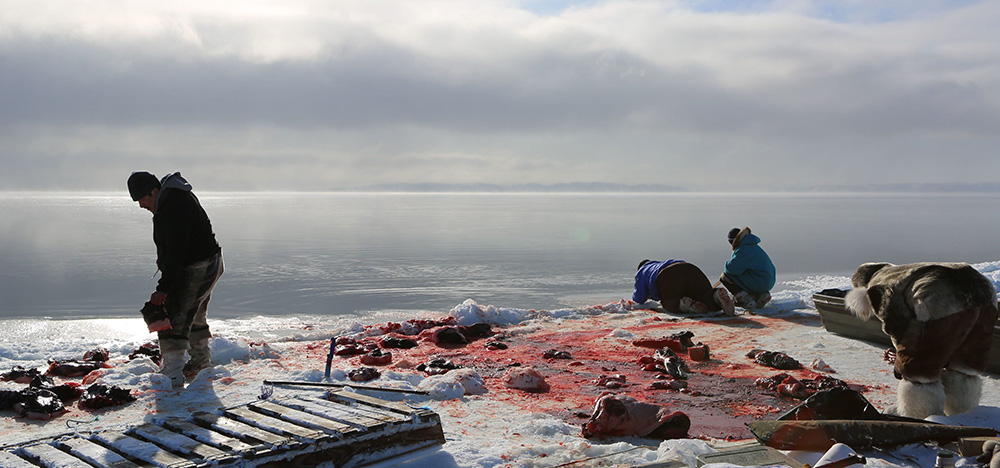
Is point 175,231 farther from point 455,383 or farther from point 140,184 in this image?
point 455,383

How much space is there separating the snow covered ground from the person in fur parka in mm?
213

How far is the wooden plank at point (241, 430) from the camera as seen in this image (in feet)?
15.1

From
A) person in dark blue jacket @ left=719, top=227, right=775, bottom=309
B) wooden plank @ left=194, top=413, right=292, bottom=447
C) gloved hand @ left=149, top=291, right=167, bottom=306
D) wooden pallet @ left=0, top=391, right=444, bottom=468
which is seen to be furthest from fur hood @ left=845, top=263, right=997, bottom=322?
person in dark blue jacket @ left=719, top=227, right=775, bottom=309

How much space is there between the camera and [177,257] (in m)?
6.92

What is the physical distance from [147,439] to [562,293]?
1301cm

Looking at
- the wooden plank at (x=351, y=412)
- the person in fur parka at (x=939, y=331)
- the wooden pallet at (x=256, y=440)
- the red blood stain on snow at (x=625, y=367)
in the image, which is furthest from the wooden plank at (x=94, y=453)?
the person in fur parka at (x=939, y=331)

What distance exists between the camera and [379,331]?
10680 mm

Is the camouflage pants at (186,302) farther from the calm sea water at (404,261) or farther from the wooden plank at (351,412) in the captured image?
the calm sea water at (404,261)

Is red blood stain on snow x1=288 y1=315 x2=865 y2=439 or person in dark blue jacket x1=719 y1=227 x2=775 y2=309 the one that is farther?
person in dark blue jacket x1=719 y1=227 x2=775 y2=309

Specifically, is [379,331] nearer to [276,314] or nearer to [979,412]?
[276,314]

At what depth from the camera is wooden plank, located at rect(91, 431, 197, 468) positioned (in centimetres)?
434

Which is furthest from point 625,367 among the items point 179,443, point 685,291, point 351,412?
point 179,443

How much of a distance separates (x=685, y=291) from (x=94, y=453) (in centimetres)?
961

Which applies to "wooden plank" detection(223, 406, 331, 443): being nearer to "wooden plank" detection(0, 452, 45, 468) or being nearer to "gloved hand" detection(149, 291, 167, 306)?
"wooden plank" detection(0, 452, 45, 468)
